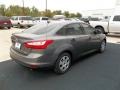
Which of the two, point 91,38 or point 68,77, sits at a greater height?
point 91,38

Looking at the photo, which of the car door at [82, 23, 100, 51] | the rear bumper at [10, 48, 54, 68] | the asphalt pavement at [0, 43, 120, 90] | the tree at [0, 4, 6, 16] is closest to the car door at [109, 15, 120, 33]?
the car door at [82, 23, 100, 51]

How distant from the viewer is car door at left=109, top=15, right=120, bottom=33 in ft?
39.7

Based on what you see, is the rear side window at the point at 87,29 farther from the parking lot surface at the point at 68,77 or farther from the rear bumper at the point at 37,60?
the rear bumper at the point at 37,60

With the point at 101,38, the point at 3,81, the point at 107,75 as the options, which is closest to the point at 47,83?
the point at 3,81

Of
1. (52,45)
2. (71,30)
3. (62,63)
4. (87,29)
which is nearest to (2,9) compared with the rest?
(87,29)

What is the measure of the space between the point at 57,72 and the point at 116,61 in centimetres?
244

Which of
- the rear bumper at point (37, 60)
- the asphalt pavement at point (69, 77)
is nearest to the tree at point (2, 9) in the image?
the asphalt pavement at point (69, 77)

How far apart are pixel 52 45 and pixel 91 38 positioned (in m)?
2.15

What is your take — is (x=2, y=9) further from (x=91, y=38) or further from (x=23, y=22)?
(x=91, y=38)

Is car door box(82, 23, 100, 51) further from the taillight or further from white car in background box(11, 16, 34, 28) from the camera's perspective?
white car in background box(11, 16, 34, 28)

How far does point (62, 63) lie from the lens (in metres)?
4.53

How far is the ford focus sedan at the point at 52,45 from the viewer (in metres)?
3.96

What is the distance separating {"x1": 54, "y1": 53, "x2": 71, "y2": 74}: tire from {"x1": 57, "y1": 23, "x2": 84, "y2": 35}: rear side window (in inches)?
25.3

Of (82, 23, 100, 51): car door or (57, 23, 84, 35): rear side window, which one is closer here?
(57, 23, 84, 35): rear side window
